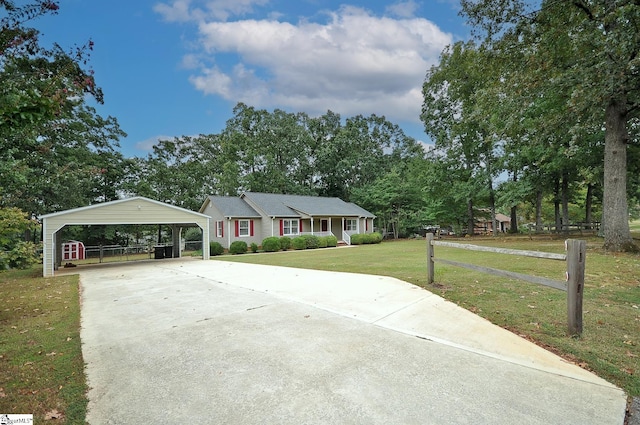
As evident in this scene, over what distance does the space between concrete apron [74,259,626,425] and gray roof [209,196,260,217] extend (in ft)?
57.3

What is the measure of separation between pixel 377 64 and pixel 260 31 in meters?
6.93

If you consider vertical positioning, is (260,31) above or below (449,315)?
above

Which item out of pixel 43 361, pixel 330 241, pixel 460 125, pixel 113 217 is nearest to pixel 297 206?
pixel 330 241

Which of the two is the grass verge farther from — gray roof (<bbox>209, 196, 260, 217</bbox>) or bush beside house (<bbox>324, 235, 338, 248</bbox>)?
bush beside house (<bbox>324, 235, 338, 248</bbox>)

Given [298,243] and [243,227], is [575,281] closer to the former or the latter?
[298,243]

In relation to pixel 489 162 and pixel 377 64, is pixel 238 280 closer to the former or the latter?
pixel 377 64

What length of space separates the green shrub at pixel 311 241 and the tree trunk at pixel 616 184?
53.0 ft

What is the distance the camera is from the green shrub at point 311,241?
23.0 m

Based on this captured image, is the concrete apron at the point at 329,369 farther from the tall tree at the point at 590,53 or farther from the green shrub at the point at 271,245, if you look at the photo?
the green shrub at the point at 271,245

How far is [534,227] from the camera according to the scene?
24.5 meters

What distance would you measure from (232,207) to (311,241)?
6523mm

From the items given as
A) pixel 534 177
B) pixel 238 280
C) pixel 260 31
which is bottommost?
pixel 238 280

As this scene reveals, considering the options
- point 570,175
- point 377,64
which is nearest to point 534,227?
point 570,175

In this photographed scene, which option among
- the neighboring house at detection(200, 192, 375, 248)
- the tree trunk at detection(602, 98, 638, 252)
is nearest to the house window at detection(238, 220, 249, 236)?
the neighboring house at detection(200, 192, 375, 248)
